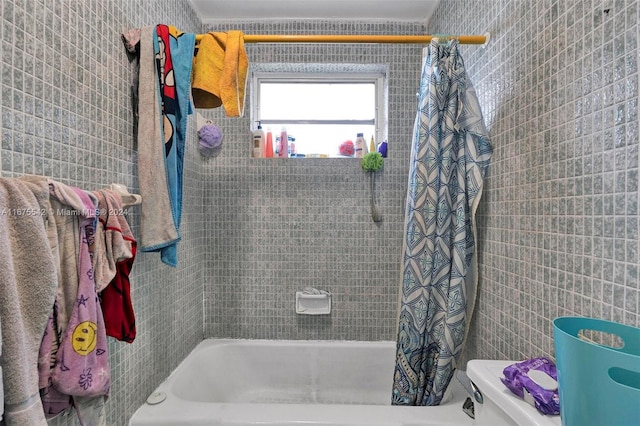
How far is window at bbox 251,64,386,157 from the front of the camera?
2107 mm

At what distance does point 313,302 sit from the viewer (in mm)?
1949

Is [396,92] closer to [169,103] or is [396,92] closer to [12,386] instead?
[169,103]

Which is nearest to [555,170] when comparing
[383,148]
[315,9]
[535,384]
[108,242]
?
[535,384]

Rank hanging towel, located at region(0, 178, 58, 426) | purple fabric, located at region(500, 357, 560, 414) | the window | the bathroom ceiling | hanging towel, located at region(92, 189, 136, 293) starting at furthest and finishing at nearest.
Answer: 1. the window
2. the bathroom ceiling
3. hanging towel, located at region(92, 189, 136, 293)
4. purple fabric, located at region(500, 357, 560, 414)
5. hanging towel, located at region(0, 178, 58, 426)

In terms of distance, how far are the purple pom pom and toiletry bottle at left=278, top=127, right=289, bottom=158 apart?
37 cm

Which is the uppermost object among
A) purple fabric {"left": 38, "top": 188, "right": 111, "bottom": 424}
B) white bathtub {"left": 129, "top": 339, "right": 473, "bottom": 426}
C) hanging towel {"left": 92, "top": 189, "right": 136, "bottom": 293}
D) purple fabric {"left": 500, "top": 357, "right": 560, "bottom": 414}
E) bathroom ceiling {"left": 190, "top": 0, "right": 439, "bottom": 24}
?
bathroom ceiling {"left": 190, "top": 0, "right": 439, "bottom": 24}

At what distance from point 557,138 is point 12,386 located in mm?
1377

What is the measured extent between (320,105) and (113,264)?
1655 mm

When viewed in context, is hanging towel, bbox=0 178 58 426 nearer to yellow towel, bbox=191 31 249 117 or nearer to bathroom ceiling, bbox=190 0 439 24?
yellow towel, bbox=191 31 249 117

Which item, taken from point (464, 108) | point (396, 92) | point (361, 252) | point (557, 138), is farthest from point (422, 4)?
point (361, 252)

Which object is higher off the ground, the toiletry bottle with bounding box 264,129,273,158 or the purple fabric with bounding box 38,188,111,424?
the toiletry bottle with bounding box 264,129,273,158

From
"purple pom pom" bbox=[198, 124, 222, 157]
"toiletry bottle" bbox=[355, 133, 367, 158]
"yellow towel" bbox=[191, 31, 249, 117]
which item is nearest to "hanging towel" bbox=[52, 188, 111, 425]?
"yellow towel" bbox=[191, 31, 249, 117]

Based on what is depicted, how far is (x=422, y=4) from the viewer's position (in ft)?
6.02

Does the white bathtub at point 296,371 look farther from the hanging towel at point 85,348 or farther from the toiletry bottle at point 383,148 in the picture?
the toiletry bottle at point 383,148
